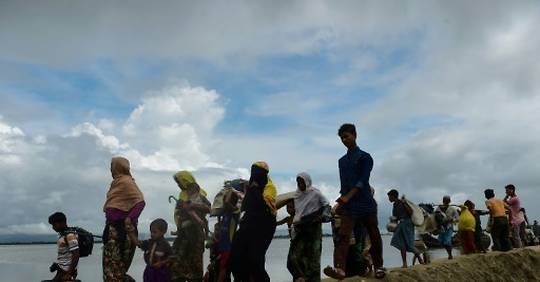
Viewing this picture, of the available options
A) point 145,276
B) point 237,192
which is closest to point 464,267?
point 237,192

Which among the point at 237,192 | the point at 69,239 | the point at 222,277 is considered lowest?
the point at 222,277

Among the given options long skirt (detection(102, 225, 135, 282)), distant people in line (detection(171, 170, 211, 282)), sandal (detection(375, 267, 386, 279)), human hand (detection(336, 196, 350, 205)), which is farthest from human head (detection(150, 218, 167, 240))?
sandal (detection(375, 267, 386, 279))

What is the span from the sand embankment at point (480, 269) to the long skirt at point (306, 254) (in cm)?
57

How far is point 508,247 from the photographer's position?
12992 millimetres

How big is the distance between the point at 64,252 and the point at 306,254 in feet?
9.25

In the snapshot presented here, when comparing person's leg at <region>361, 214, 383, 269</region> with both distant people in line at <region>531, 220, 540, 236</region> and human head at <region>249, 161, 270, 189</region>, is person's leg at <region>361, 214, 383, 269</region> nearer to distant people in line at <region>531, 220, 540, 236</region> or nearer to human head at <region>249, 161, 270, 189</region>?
human head at <region>249, 161, 270, 189</region>

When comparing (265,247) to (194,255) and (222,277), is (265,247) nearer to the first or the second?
(222,277)

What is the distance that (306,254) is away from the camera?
663cm

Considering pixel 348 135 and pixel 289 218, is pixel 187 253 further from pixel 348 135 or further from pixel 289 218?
pixel 348 135

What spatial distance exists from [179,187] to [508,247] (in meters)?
9.13

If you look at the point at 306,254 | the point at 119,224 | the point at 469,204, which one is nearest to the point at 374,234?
the point at 306,254

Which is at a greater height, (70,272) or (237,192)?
(237,192)

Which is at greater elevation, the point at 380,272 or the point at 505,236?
the point at 505,236

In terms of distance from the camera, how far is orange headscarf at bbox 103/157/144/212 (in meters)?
6.39
